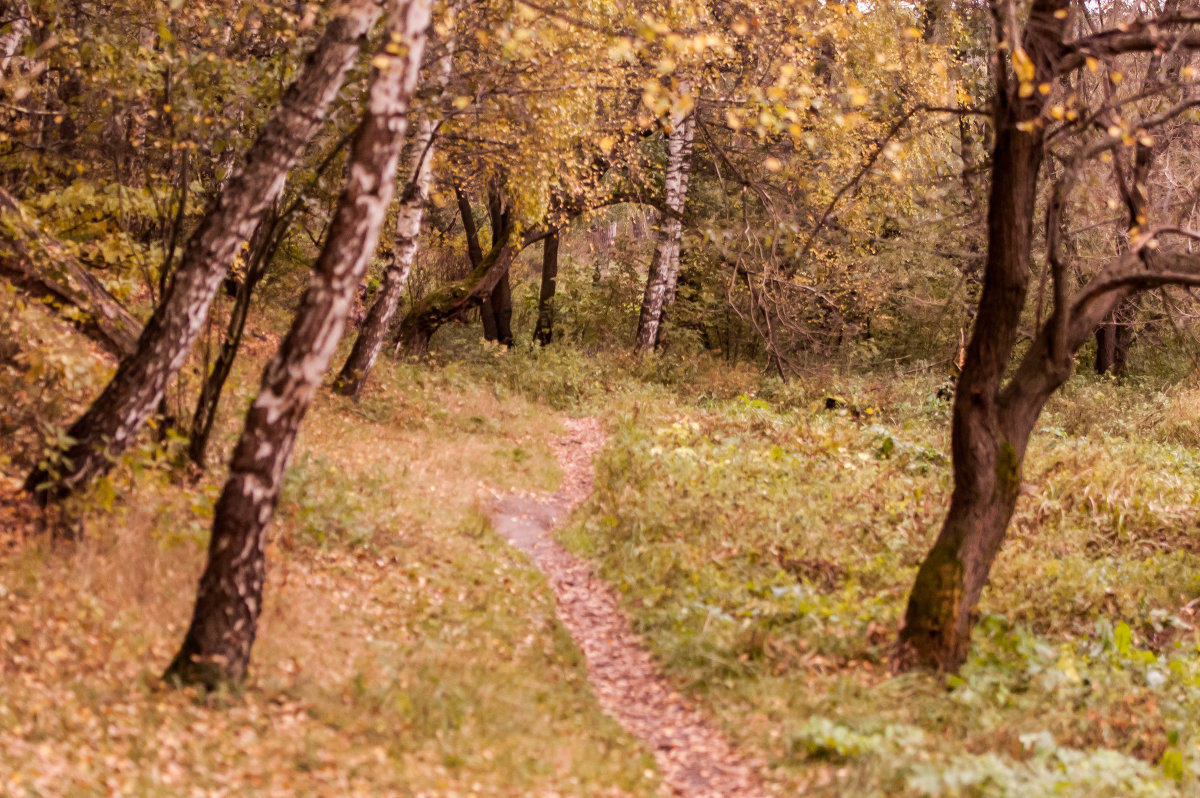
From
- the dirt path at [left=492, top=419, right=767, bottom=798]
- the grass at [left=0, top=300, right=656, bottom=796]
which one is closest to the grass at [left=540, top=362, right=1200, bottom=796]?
the dirt path at [left=492, top=419, right=767, bottom=798]

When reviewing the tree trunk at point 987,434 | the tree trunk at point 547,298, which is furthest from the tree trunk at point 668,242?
the tree trunk at point 987,434

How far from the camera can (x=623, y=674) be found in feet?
25.4

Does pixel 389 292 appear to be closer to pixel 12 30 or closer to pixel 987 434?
pixel 12 30

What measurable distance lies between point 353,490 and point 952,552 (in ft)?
19.7

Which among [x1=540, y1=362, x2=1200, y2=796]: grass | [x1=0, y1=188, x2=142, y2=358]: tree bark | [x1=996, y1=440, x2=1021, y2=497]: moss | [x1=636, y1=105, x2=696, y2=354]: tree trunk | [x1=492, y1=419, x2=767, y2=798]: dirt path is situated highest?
[x1=636, y1=105, x2=696, y2=354]: tree trunk

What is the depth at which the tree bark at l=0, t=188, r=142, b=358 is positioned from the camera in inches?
328

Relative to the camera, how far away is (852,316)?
26.9m

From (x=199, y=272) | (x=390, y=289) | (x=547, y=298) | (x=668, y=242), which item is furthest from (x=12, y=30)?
(x=547, y=298)

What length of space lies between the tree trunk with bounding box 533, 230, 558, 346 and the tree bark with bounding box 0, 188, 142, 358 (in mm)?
16181

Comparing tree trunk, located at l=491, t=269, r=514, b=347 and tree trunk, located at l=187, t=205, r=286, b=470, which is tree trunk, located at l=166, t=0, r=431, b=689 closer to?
tree trunk, located at l=187, t=205, r=286, b=470

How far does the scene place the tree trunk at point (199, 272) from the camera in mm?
6777

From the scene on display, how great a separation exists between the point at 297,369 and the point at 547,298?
2001 centimetres

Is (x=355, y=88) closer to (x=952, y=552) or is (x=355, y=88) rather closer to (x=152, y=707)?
(x=152, y=707)

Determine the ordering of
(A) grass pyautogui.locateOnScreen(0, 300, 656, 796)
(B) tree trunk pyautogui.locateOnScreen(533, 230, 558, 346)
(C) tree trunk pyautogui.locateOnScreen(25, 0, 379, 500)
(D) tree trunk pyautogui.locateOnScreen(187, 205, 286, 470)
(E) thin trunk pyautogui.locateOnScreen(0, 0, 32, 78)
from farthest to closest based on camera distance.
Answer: (B) tree trunk pyautogui.locateOnScreen(533, 230, 558, 346) → (E) thin trunk pyautogui.locateOnScreen(0, 0, 32, 78) → (D) tree trunk pyautogui.locateOnScreen(187, 205, 286, 470) → (C) tree trunk pyautogui.locateOnScreen(25, 0, 379, 500) → (A) grass pyautogui.locateOnScreen(0, 300, 656, 796)
